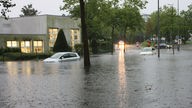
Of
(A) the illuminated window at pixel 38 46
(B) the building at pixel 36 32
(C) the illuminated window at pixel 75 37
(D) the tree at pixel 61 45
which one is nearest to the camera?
(D) the tree at pixel 61 45

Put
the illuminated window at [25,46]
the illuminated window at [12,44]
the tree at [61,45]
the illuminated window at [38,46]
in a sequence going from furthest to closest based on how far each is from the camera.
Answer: the illuminated window at [38,46]
the illuminated window at [25,46]
the tree at [61,45]
the illuminated window at [12,44]

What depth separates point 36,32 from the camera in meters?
81.1

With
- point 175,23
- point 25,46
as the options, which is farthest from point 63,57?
point 175,23

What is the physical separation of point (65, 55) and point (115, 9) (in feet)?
159

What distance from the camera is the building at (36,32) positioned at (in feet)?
243

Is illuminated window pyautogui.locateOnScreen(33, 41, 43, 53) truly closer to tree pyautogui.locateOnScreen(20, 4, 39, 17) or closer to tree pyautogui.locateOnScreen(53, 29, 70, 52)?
tree pyautogui.locateOnScreen(53, 29, 70, 52)

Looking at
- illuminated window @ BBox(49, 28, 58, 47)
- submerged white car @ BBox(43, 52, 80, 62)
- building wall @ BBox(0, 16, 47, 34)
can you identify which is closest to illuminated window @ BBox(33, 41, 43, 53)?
building wall @ BBox(0, 16, 47, 34)

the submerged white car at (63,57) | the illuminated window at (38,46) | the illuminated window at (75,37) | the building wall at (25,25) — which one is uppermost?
the building wall at (25,25)

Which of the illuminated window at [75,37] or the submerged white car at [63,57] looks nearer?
the submerged white car at [63,57]

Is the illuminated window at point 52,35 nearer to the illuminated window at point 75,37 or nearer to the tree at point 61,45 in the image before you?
the illuminated window at point 75,37

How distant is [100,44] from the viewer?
3730 inches

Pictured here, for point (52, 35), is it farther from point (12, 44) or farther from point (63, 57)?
point (63, 57)

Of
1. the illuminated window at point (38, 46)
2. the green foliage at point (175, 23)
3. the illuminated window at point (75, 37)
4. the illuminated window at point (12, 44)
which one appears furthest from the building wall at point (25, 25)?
the green foliage at point (175, 23)

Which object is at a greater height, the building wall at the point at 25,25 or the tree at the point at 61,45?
the building wall at the point at 25,25
